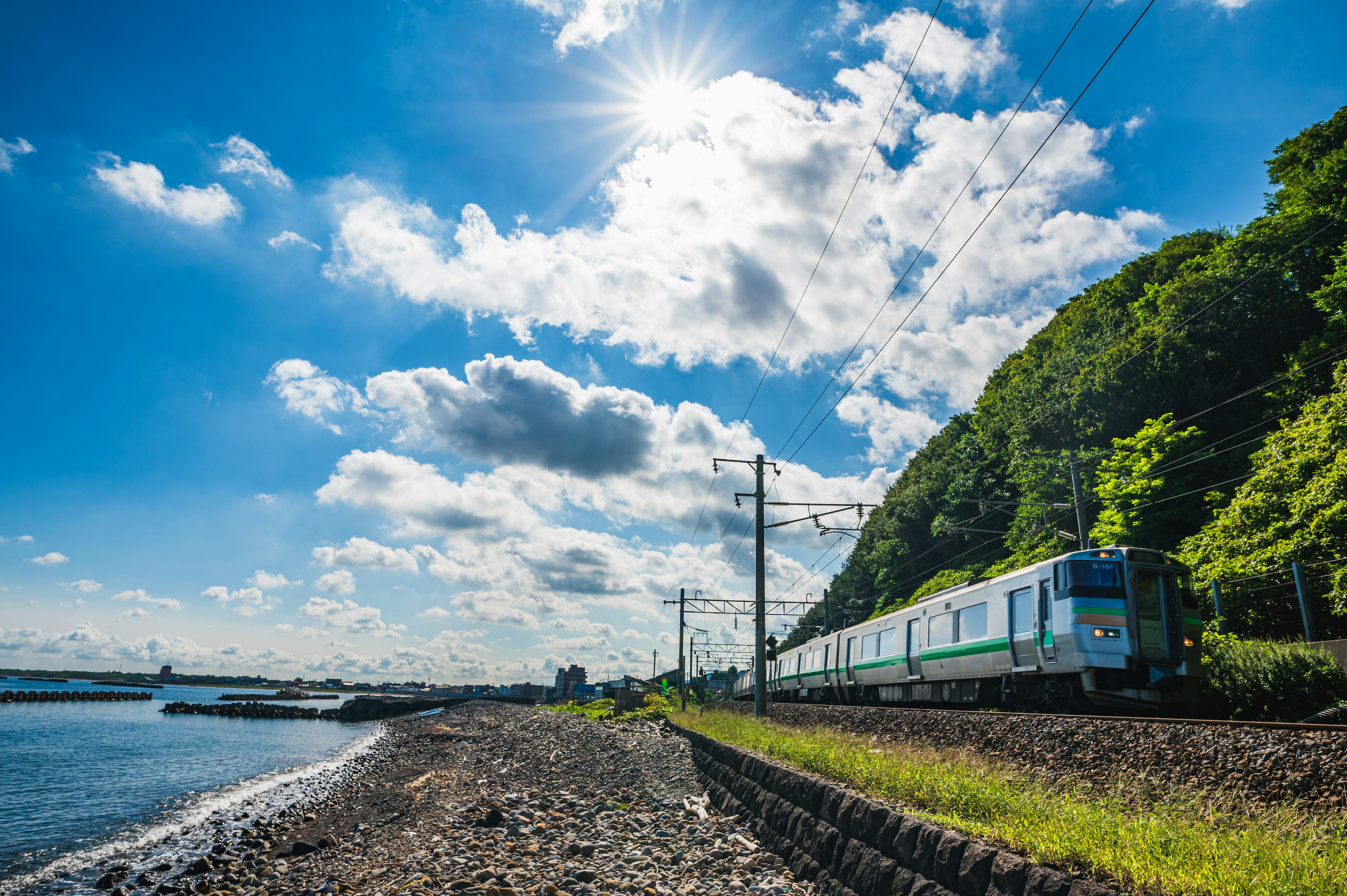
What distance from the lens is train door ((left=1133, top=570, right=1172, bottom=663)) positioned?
12.5 m

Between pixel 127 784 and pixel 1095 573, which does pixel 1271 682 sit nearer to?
pixel 1095 573

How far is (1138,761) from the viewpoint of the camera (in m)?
7.84

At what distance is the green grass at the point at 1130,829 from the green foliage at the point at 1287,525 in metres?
13.5

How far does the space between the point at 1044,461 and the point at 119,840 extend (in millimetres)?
37230

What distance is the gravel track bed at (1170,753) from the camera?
6094mm

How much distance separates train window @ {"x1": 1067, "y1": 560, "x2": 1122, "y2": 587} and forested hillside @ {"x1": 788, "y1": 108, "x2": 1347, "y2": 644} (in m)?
7.05

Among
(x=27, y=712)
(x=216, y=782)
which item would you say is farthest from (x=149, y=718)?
(x=216, y=782)

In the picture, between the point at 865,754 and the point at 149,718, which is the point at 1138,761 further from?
the point at 149,718

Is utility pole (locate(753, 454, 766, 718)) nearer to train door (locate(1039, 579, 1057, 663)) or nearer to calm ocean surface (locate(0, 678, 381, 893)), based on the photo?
train door (locate(1039, 579, 1057, 663))

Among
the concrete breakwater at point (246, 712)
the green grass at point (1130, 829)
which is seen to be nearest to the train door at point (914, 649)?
the green grass at point (1130, 829)

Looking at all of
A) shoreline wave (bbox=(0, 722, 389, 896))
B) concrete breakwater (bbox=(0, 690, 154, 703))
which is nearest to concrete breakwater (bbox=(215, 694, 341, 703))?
concrete breakwater (bbox=(0, 690, 154, 703))

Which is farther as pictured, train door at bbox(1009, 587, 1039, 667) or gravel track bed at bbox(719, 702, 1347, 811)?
train door at bbox(1009, 587, 1039, 667)

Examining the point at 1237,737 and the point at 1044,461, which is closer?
the point at 1237,737

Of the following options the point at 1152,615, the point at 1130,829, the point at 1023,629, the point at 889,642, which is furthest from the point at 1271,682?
the point at 889,642
